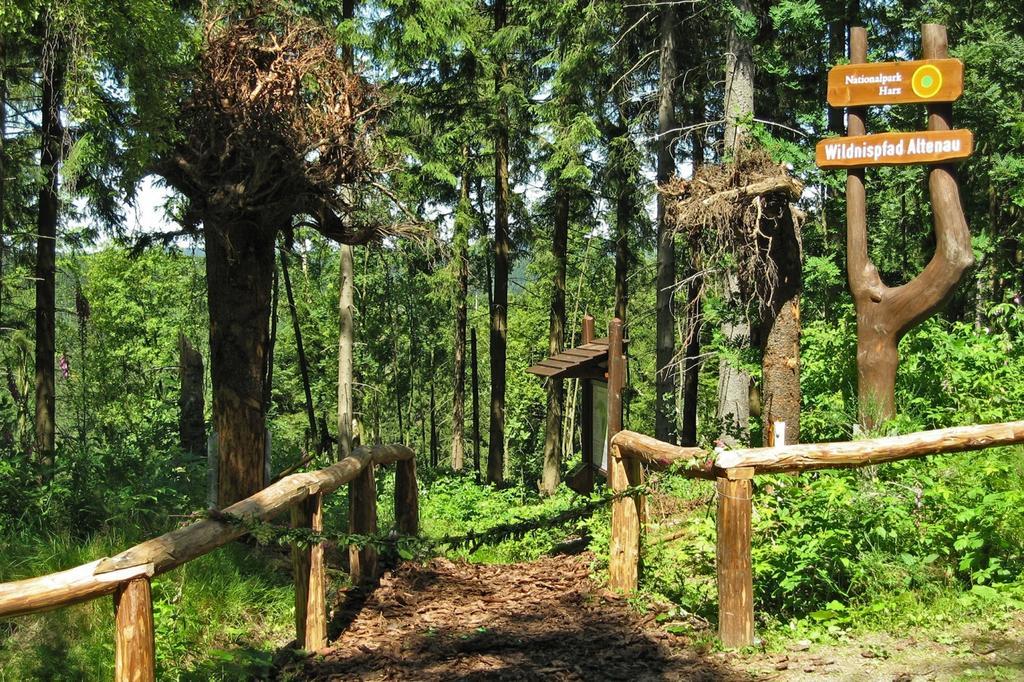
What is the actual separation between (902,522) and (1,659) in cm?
560

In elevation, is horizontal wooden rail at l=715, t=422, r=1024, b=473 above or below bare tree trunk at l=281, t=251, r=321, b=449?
below

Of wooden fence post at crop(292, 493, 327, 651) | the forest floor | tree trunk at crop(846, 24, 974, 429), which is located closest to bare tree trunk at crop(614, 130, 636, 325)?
tree trunk at crop(846, 24, 974, 429)

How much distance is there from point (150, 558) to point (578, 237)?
28733 mm

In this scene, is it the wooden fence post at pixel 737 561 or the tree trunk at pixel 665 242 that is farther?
the tree trunk at pixel 665 242

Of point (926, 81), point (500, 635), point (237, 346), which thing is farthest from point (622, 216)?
point (500, 635)

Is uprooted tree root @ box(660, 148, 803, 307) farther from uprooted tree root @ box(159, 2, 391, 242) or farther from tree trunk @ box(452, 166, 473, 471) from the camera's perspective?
tree trunk @ box(452, 166, 473, 471)

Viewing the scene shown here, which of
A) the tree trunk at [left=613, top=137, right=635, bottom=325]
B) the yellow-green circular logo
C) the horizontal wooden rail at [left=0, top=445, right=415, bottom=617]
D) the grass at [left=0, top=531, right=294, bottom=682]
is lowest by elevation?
the grass at [left=0, top=531, right=294, bottom=682]

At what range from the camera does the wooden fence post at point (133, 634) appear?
3840 mm

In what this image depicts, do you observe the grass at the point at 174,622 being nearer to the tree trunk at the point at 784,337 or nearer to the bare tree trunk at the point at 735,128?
the tree trunk at the point at 784,337

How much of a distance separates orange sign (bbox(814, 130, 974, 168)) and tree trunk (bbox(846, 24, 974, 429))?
185 millimetres

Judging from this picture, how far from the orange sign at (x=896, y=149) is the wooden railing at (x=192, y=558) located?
5121 millimetres

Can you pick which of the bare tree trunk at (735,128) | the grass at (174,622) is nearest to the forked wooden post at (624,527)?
the grass at (174,622)

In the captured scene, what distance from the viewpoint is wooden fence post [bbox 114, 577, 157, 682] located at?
3.84 m

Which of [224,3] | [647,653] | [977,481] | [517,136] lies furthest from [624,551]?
[517,136]
